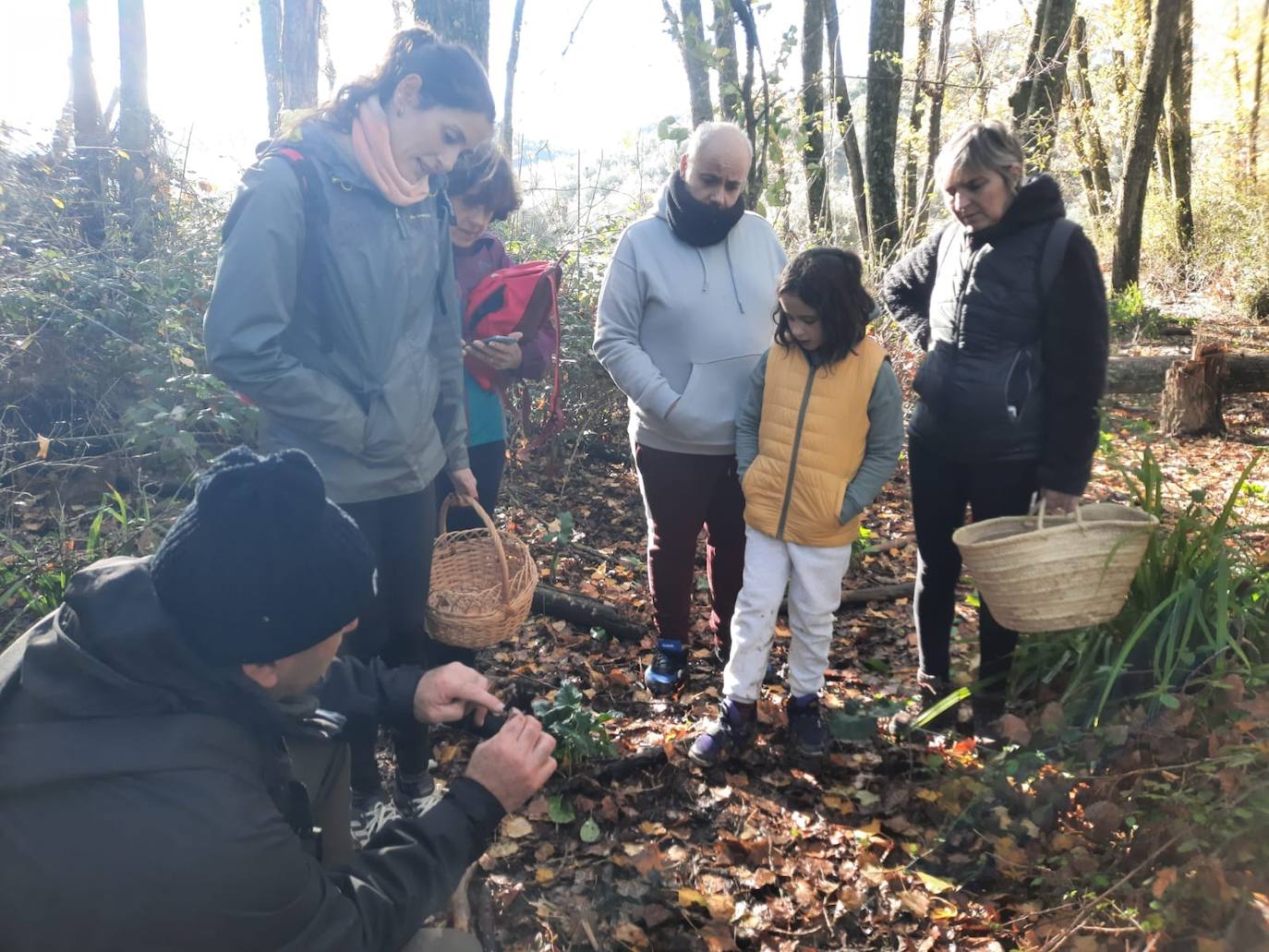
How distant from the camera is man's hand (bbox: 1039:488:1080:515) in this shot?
9.04 feet

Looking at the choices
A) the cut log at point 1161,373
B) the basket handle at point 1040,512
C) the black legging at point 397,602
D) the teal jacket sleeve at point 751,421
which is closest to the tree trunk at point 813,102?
the cut log at point 1161,373

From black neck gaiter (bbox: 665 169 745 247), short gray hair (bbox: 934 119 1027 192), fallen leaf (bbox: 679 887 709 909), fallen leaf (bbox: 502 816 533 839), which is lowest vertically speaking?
fallen leaf (bbox: 679 887 709 909)

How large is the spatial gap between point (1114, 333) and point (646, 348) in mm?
10147

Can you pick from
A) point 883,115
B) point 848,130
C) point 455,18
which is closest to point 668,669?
point 455,18

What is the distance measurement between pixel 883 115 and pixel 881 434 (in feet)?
21.7

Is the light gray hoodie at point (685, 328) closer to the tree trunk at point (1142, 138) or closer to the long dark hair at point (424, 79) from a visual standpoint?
the long dark hair at point (424, 79)

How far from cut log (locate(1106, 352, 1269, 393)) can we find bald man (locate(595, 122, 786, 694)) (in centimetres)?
578

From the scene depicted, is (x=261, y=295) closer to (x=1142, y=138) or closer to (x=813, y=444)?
(x=813, y=444)

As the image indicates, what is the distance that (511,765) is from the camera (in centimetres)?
164

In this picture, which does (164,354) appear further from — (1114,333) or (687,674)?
(1114,333)

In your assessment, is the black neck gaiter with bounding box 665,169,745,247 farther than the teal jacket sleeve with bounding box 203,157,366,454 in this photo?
Yes

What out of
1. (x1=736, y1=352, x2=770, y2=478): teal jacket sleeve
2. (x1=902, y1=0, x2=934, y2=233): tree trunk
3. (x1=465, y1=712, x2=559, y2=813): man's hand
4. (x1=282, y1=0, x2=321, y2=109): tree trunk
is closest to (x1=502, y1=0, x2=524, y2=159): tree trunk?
(x1=282, y1=0, x2=321, y2=109): tree trunk

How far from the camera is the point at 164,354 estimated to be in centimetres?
443

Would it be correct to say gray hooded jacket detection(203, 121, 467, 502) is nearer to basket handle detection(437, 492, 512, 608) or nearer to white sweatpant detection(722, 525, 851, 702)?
basket handle detection(437, 492, 512, 608)
